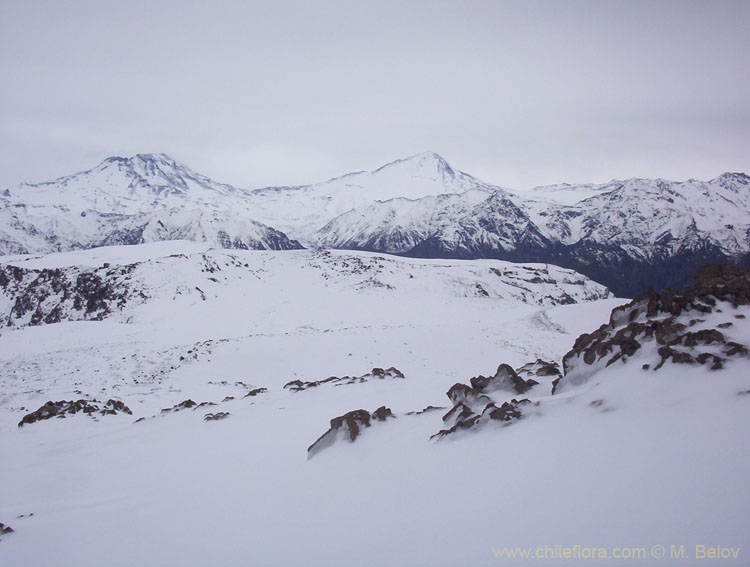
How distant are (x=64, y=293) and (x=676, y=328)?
51.1 meters

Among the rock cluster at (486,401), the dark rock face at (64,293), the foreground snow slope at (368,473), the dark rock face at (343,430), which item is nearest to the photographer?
the foreground snow slope at (368,473)

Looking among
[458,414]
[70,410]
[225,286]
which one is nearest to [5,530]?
[458,414]

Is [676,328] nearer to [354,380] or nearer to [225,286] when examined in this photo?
[354,380]

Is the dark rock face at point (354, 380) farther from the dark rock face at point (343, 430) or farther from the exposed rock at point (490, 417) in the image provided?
the exposed rock at point (490, 417)

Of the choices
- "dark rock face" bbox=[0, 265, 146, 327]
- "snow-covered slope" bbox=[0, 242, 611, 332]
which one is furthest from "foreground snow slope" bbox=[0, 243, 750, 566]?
"dark rock face" bbox=[0, 265, 146, 327]

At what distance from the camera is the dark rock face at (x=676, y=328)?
568 centimetres

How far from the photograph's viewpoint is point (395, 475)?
555 cm

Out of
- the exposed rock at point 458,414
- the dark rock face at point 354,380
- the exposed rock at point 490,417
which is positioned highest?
the exposed rock at point 490,417

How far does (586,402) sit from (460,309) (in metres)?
36.6

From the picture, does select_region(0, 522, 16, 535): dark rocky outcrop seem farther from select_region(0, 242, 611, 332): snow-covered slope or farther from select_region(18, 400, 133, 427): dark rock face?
select_region(0, 242, 611, 332): snow-covered slope

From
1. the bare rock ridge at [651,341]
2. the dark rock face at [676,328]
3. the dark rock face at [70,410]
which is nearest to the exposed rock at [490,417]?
the bare rock ridge at [651,341]

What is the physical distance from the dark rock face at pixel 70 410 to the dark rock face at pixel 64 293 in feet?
91.9

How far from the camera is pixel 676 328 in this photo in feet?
20.6

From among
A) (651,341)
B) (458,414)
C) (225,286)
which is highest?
(225,286)
